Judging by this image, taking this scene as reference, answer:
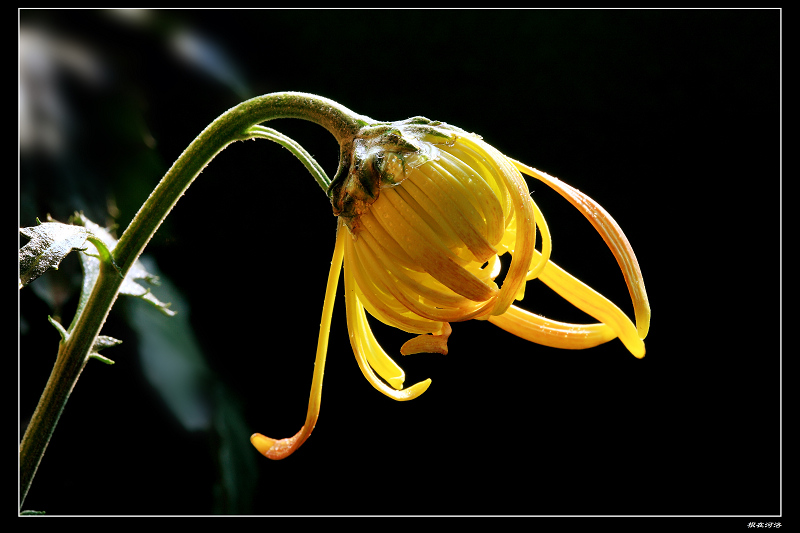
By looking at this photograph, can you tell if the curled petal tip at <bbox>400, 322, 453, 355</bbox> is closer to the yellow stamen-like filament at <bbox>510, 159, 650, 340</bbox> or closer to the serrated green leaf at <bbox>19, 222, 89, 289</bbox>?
the yellow stamen-like filament at <bbox>510, 159, 650, 340</bbox>

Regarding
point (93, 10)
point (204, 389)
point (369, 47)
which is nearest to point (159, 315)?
point (204, 389)

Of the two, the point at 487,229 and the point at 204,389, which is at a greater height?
the point at 487,229

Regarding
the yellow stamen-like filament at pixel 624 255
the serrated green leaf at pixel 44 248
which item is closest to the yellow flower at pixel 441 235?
the yellow stamen-like filament at pixel 624 255

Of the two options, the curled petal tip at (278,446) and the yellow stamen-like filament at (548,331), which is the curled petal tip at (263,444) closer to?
the curled petal tip at (278,446)

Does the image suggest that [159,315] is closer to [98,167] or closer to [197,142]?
[98,167]

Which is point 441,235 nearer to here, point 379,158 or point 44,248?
point 379,158
